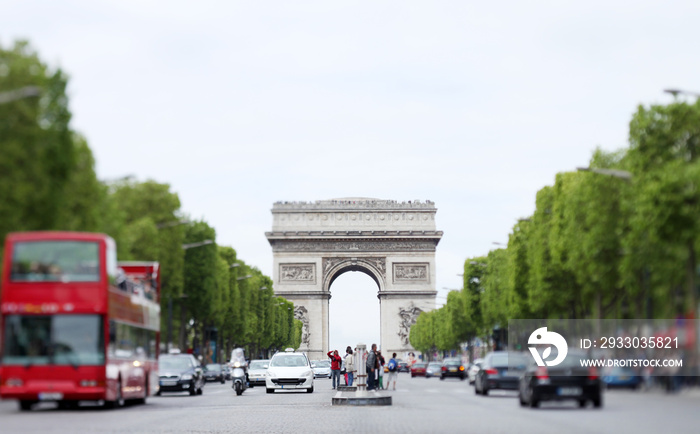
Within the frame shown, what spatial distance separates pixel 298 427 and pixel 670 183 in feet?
48.4

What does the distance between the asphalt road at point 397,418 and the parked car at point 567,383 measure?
0.29 metres

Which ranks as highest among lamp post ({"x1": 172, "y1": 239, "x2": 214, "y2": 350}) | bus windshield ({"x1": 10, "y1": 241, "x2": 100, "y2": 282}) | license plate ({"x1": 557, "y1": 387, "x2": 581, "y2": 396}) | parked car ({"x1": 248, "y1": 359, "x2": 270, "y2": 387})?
lamp post ({"x1": 172, "y1": 239, "x2": 214, "y2": 350})

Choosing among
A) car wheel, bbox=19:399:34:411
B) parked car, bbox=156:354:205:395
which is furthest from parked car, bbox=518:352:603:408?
parked car, bbox=156:354:205:395

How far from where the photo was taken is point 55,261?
26.2 m

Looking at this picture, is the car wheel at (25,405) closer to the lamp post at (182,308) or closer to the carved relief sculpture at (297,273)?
the lamp post at (182,308)

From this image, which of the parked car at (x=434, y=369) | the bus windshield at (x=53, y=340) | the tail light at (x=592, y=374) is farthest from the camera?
the parked car at (x=434, y=369)

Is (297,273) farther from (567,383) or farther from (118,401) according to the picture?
(567,383)

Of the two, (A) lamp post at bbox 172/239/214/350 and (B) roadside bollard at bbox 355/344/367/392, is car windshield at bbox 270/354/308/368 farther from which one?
(A) lamp post at bbox 172/239/214/350

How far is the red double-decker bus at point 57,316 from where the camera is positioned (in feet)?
85.7

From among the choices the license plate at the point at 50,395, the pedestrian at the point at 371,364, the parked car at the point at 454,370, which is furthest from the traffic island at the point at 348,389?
the parked car at the point at 454,370

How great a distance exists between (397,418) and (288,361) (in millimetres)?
21481

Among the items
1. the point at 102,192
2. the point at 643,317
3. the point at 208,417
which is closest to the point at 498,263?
the point at 643,317

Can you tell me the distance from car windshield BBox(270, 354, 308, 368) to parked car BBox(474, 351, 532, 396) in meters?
15.0

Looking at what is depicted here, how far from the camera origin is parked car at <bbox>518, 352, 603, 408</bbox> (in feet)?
63.5
